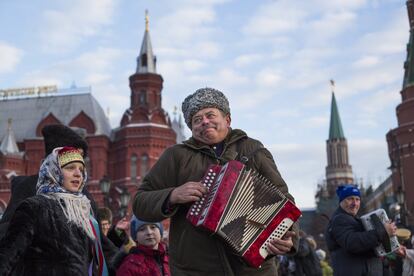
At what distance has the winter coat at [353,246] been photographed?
541 centimetres

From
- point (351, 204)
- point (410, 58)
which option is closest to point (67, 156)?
point (351, 204)

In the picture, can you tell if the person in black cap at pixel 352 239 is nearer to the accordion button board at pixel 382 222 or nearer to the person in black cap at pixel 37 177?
the accordion button board at pixel 382 222

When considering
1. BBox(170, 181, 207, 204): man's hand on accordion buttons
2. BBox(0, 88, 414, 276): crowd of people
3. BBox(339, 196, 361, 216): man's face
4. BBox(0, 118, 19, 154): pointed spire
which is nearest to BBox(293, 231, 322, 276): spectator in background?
BBox(339, 196, 361, 216): man's face

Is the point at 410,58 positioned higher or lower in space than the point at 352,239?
higher

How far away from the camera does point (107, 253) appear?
4.73 metres

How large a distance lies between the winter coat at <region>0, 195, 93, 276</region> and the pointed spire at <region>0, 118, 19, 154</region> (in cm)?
4461

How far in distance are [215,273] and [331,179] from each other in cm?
8883

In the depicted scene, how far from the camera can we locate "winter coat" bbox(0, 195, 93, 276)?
3564 millimetres

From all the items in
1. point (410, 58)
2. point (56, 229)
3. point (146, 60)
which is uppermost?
point (146, 60)

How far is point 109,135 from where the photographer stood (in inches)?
1880

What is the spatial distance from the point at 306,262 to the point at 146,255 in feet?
14.7

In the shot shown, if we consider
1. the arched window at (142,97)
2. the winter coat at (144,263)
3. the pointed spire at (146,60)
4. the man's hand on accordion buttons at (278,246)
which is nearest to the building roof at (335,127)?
the pointed spire at (146,60)

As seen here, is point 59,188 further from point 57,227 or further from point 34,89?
point 34,89

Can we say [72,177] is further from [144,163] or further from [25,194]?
[144,163]
